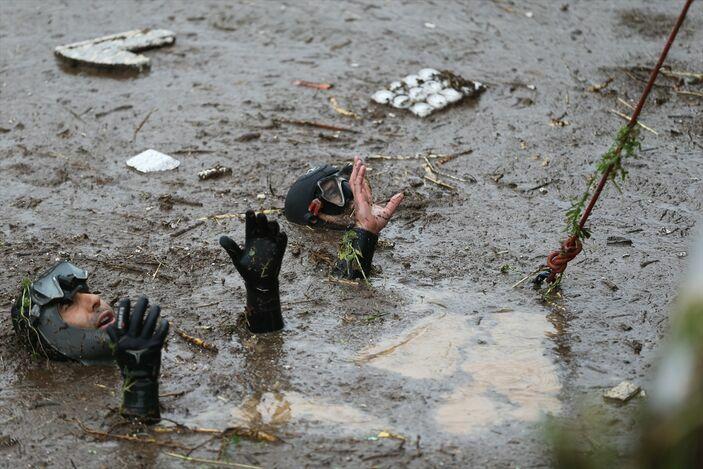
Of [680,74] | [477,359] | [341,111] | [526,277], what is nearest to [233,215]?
[341,111]

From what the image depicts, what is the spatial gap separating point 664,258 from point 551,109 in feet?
7.93

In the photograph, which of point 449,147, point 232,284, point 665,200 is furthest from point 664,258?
point 232,284

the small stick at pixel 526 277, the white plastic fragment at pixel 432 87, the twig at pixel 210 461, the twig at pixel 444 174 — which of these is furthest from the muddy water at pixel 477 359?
the white plastic fragment at pixel 432 87

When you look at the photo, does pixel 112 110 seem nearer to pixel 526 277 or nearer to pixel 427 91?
pixel 427 91

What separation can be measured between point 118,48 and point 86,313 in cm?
478

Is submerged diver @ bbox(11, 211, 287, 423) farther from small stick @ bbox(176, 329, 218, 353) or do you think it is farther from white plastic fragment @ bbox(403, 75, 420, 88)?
white plastic fragment @ bbox(403, 75, 420, 88)

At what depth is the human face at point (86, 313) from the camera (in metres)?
4.73

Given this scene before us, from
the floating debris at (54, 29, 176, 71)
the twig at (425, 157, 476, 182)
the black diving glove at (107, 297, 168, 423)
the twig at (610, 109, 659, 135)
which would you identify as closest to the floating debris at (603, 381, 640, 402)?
the black diving glove at (107, 297, 168, 423)

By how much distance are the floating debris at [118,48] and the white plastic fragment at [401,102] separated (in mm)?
2474

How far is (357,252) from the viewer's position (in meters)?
5.42

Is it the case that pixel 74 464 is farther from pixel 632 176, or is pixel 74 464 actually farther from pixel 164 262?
pixel 632 176

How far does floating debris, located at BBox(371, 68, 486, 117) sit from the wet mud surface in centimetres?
13

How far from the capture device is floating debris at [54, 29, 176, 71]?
8.62 metres

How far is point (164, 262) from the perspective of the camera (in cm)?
582
